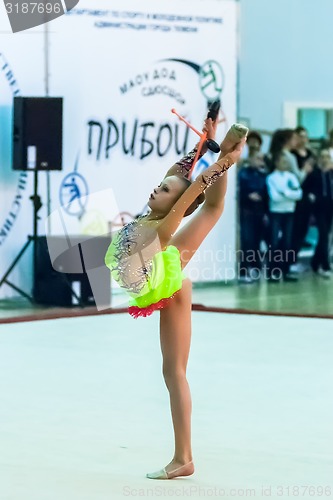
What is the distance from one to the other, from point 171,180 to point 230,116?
8.43m

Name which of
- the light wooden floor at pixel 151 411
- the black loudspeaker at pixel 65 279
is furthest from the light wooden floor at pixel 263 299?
the light wooden floor at pixel 151 411

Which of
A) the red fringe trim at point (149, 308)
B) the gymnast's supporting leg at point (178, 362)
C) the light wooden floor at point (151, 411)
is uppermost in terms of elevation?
the red fringe trim at point (149, 308)

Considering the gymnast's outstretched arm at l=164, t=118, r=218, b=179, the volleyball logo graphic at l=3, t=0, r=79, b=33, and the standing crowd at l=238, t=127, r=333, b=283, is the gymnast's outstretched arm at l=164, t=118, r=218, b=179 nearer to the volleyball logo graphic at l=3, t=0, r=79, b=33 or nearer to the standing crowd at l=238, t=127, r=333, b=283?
the volleyball logo graphic at l=3, t=0, r=79, b=33

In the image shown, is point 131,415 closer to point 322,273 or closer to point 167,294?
point 167,294

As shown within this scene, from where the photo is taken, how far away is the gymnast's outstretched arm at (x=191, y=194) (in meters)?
4.68

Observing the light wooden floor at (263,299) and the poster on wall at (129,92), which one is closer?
the light wooden floor at (263,299)

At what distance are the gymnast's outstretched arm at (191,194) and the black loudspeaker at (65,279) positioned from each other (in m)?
5.98

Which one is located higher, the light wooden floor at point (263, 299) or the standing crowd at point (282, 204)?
the standing crowd at point (282, 204)

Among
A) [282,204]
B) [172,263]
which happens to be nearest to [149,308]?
[172,263]

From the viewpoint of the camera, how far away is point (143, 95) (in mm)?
12336

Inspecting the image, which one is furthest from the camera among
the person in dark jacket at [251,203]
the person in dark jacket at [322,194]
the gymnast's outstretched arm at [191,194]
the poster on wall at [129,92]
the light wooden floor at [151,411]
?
the person in dark jacket at [322,194]

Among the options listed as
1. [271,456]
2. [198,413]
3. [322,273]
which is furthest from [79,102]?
[271,456]

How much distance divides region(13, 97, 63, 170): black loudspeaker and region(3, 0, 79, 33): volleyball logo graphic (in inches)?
28.9

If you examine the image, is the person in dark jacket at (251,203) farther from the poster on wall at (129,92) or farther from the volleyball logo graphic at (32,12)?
the volleyball logo graphic at (32,12)
